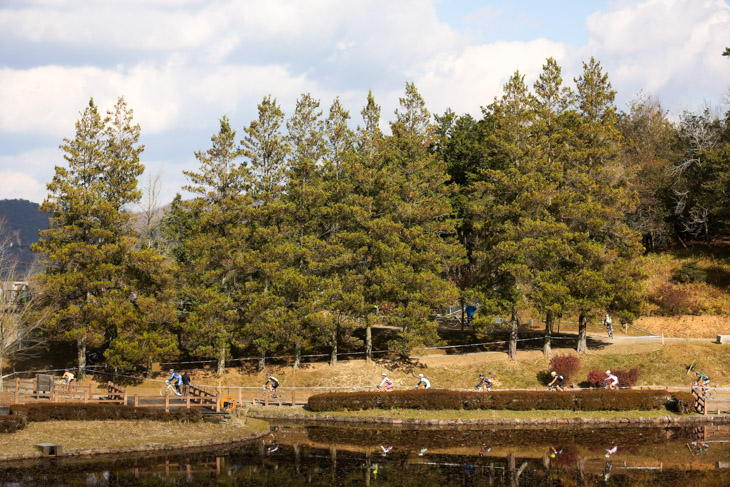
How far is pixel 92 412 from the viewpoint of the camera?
3259 centimetres

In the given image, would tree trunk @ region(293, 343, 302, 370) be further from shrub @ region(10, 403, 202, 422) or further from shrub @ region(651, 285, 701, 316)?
shrub @ region(651, 285, 701, 316)

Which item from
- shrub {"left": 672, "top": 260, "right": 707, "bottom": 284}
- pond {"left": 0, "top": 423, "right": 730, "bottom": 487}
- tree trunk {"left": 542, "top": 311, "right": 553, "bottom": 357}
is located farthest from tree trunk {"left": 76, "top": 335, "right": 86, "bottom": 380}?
shrub {"left": 672, "top": 260, "right": 707, "bottom": 284}

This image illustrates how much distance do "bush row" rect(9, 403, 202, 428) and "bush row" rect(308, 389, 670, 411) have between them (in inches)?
346

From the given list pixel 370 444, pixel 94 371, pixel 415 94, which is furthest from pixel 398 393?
pixel 415 94

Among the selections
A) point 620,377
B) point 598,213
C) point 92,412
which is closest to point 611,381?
point 620,377

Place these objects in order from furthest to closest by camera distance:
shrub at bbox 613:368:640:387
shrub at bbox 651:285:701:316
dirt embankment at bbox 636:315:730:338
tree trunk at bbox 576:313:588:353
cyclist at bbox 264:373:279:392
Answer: shrub at bbox 651:285:701:316 < dirt embankment at bbox 636:315:730:338 < tree trunk at bbox 576:313:588:353 < shrub at bbox 613:368:640:387 < cyclist at bbox 264:373:279:392

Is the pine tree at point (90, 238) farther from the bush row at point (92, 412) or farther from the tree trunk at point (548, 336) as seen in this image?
the tree trunk at point (548, 336)

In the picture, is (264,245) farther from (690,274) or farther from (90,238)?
(690,274)

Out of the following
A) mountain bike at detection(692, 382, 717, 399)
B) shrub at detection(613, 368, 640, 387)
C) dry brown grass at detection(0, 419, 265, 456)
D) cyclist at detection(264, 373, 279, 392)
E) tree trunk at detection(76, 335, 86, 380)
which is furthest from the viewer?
tree trunk at detection(76, 335, 86, 380)

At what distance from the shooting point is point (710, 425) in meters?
36.4

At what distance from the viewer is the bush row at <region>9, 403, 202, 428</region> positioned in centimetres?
3184

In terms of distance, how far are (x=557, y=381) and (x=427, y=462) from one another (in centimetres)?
2103

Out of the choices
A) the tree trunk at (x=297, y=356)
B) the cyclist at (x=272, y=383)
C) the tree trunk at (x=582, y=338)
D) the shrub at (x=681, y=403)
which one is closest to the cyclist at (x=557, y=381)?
the shrub at (x=681, y=403)

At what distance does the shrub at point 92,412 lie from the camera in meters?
31.8
